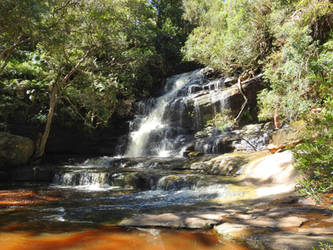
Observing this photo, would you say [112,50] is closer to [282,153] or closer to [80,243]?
[282,153]

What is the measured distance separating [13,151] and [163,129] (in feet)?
24.6

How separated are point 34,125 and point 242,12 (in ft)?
40.5

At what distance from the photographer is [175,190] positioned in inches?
293

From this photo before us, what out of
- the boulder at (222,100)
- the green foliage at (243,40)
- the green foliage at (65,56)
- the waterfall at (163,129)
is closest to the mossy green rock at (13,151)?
the green foliage at (65,56)

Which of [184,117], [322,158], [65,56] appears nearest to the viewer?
[322,158]

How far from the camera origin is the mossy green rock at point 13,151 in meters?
10.8

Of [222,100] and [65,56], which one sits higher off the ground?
[65,56]

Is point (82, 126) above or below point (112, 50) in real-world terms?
below

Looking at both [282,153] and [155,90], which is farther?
[155,90]

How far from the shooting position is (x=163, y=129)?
583 inches

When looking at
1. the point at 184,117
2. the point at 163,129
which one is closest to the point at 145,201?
the point at 163,129

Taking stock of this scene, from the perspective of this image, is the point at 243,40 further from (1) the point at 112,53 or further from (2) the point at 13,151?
(2) the point at 13,151

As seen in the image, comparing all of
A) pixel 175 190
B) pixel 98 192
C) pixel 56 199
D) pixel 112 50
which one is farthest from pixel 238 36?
pixel 56 199

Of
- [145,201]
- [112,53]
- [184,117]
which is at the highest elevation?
[112,53]
